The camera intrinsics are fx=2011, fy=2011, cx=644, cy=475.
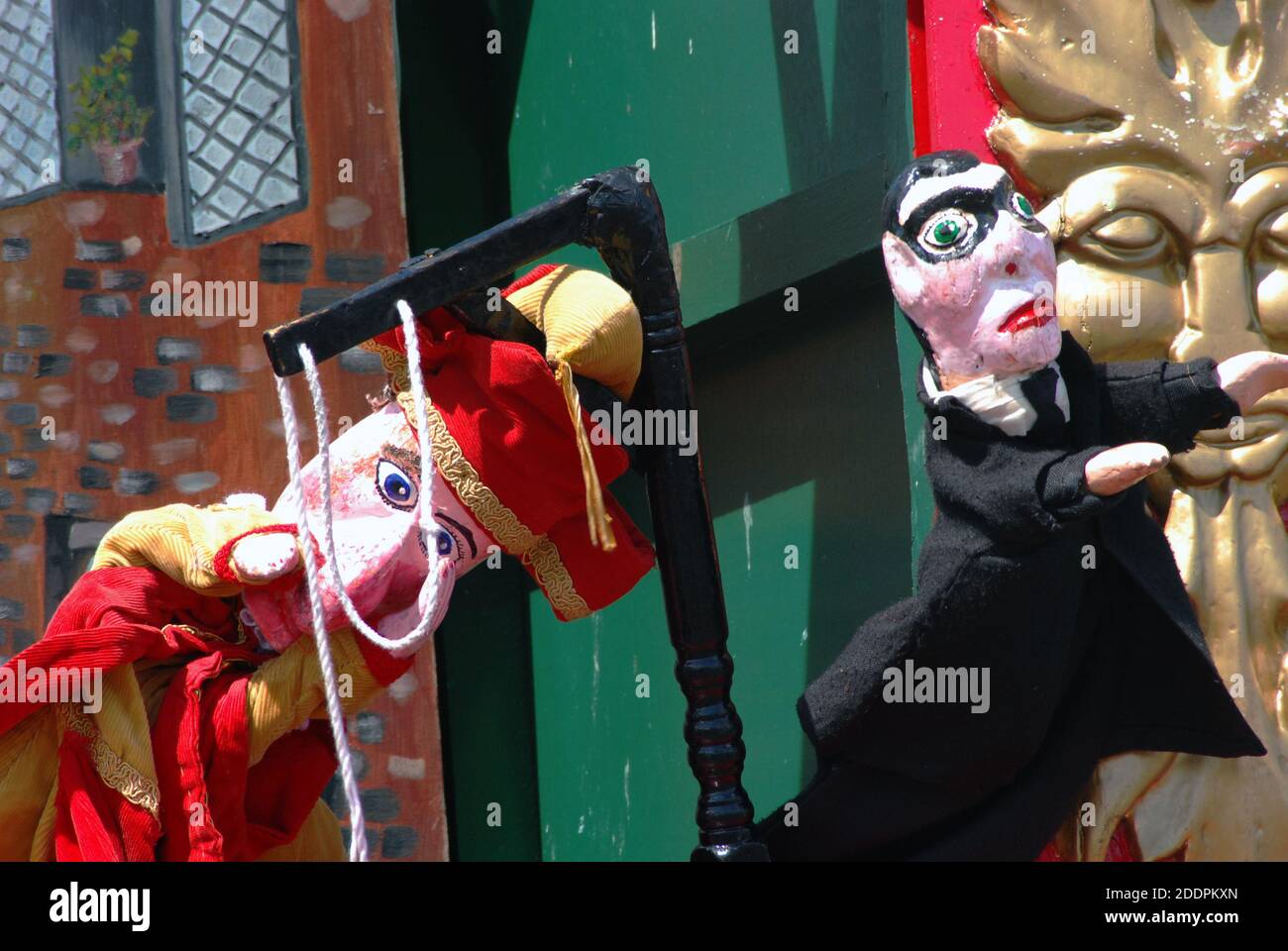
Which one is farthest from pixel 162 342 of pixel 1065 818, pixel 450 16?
pixel 1065 818

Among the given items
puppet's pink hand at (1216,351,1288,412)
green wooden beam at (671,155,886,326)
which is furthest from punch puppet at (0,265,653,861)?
puppet's pink hand at (1216,351,1288,412)

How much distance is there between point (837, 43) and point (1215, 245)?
561 millimetres

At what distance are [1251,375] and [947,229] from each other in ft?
1.03

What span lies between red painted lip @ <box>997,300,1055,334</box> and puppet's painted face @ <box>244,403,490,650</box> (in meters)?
0.56

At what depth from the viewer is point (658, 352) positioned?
2033mm

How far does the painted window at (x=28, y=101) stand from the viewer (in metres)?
2.61

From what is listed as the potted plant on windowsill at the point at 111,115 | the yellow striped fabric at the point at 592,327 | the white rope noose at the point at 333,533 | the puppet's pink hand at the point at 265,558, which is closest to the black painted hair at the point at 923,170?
the yellow striped fabric at the point at 592,327

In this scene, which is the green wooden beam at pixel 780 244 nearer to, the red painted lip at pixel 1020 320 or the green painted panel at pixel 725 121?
the green painted panel at pixel 725 121

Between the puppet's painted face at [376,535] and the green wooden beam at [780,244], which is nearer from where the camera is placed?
the puppet's painted face at [376,535]

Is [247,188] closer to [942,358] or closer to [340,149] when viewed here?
[340,149]

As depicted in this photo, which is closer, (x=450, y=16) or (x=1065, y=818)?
(x=1065, y=818)

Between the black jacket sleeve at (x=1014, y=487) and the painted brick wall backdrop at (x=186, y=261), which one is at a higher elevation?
the painted brick wall backdrop at (x=186, y=261)

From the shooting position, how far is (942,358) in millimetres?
1908

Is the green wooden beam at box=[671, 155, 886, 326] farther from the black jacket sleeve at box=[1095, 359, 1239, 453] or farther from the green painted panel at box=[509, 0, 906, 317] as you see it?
the black jacket sleeve at box=[1095, 359, 1239, 453]
